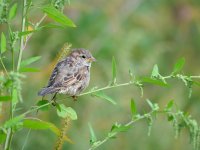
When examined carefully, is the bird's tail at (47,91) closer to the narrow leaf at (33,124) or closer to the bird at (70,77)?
the bird at (70,77)

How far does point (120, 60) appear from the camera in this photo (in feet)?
32.4

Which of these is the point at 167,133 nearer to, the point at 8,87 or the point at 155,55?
the point at 155,55

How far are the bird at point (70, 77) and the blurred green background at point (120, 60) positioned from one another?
1.52 metres

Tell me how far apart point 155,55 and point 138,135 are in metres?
1.18

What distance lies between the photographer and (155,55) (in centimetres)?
1009

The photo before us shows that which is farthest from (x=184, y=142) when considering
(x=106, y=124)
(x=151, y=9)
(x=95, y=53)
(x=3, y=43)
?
(x=3, y=43)

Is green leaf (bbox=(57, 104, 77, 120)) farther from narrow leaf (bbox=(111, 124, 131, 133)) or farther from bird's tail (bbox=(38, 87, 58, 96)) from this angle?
bird's tail (bbox=(38, 87, 58, 96))

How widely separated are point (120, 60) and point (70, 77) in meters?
4.32

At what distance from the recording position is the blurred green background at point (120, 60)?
27.8 feet

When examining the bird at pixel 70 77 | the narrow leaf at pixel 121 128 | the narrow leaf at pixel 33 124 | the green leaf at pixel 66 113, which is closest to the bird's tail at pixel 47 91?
the bird at pixel 70 77

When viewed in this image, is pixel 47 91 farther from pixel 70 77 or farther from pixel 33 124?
pixel 33 124

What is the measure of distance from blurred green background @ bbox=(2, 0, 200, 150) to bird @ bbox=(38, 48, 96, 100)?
152 centimetres

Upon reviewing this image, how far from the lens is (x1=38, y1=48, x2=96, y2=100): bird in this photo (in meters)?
5.26

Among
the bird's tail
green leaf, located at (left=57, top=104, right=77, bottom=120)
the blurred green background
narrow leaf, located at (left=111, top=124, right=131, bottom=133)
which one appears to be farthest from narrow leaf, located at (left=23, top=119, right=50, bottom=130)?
the blurred green background
